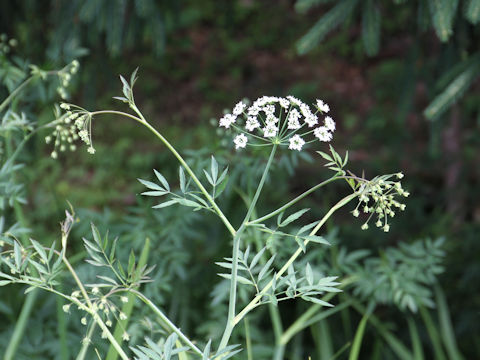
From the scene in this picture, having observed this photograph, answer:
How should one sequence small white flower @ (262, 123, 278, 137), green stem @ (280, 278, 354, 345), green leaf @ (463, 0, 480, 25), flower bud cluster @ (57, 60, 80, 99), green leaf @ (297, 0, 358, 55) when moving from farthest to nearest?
green leaf @ (297, 0, 358, 55), green leaf @ (463, 0, 480, 25), green stem @ (280, 278, 354, 345), flower bud cluster @ (57, 60, 80, 99), small white flower @ (262, 123, 278, 137)

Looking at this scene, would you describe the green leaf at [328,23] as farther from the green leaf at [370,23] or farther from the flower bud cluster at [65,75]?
the flower bud cluster at [65,75]

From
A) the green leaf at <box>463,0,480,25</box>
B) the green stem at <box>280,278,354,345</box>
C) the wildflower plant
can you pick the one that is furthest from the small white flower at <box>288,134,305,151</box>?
the green leaf at <box>463,0,480,25</box>

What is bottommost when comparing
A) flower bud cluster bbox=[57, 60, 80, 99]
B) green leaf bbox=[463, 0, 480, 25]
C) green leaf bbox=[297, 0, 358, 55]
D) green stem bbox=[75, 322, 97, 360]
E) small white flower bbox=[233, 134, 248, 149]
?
green stem bbox=[75, 322, 97, 360]

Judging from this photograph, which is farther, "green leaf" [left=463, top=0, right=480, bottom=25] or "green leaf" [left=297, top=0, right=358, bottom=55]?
"green leaf" [left=297, top=0, right=358, bottom=55]

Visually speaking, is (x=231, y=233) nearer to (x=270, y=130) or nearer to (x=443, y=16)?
(x=270, y=130)

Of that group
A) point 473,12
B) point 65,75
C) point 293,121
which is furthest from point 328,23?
point 293,121

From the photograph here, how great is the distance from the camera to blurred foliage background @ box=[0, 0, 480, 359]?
228cm

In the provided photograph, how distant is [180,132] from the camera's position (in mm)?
5535

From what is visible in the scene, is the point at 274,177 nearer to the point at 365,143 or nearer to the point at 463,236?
the point at 463,236

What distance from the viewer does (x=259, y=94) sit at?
5535 mm

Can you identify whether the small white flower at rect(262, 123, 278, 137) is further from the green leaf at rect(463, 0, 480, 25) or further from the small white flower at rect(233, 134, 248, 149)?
the green leaf at rect(463, 0, 480, 25)

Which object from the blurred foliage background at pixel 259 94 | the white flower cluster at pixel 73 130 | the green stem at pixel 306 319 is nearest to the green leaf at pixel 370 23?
the blurred foliage background at pixel 259 94

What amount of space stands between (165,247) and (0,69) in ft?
2.80

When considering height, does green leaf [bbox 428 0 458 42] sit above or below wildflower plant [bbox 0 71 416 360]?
above
